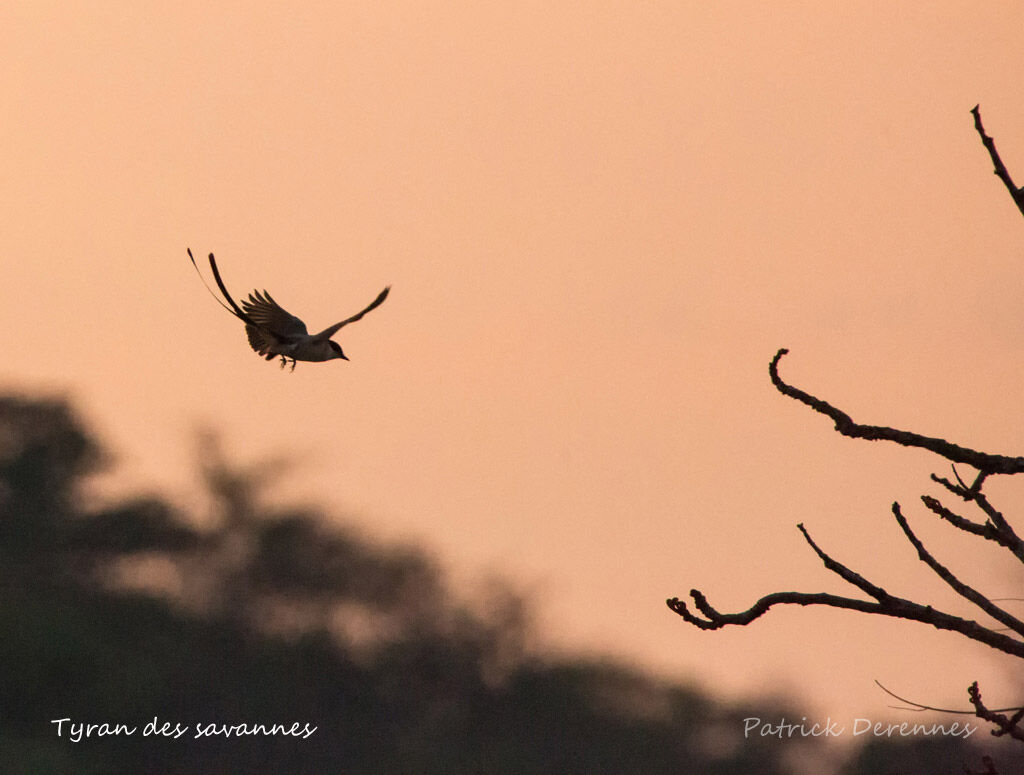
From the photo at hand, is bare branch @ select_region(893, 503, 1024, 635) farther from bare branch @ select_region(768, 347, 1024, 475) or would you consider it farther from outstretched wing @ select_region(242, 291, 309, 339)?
outstretched wing @ select_region(242, 291, 309, 339)

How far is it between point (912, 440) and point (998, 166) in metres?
0.94

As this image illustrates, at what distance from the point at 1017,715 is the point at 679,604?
46.4 inches


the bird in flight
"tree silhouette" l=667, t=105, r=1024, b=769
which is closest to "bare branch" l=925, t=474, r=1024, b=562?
"tree silhouette" l=667, t=105, r=1024, b=769

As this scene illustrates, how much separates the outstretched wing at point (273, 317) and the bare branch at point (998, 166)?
5355mm

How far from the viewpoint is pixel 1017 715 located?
687 cm

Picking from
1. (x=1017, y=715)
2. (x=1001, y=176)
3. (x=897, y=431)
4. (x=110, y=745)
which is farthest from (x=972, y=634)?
(x=110, y=745)

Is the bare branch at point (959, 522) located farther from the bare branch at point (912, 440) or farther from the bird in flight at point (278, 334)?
the bird in flight at point (278, 334)

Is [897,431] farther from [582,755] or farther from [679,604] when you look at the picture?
[582,755]

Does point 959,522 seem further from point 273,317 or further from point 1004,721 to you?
point 273,317

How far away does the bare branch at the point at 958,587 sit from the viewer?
7.04 metres

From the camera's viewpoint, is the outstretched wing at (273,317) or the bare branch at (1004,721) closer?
the bare branch at (1004,721)

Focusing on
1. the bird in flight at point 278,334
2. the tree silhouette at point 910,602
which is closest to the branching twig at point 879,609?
the tree silhouette at point 910,602

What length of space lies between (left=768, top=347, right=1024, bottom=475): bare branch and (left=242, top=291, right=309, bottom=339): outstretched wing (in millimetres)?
4916

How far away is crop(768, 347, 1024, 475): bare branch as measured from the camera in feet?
22.5
